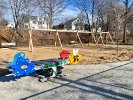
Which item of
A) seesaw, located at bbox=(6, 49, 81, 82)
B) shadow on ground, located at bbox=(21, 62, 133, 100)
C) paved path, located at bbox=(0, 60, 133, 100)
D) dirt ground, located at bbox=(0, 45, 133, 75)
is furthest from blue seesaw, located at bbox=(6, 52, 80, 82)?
dirt ground, located at bbox=(0, 45, 133, 75)

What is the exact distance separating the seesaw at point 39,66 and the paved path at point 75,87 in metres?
0.30

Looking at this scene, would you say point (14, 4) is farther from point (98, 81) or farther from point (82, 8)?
point (98, 81)

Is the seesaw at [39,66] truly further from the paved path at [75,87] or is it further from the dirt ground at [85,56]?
the dirt ground at [85,56]

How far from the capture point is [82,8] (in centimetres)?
4019

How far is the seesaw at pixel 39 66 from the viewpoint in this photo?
6559 millimetres

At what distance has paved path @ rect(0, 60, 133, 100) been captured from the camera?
225 inches

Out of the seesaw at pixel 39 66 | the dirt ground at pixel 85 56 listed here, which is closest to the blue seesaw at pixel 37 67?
the seesaw at pixel 39 66

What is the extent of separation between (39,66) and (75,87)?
1.30 m

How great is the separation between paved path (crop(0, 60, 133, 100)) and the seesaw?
0.30 m

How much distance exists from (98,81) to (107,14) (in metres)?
30.3

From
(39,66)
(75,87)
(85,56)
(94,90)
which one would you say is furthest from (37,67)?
(85,56)

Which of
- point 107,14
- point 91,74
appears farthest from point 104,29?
→ point 91,74

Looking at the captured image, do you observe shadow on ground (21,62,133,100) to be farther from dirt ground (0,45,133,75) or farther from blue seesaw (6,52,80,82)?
dirt ground (0,45,133,75)

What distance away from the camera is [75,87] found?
6535 mm
